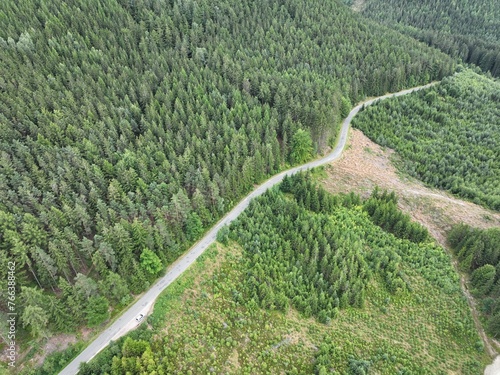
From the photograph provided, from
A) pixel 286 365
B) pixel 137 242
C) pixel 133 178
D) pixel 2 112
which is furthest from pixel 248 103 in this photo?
pixel 286 365

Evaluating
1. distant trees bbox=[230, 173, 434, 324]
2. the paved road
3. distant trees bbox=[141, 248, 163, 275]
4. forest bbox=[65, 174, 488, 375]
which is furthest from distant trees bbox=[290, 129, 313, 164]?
distant trees bbox=[141, 248, 163, 275]

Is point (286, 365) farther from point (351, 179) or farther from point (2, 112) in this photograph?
point (2, 112)

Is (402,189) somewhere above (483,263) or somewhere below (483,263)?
above

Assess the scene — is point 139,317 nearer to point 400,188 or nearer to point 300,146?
point 300,146

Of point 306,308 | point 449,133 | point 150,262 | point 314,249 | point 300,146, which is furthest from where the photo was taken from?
point 449,133

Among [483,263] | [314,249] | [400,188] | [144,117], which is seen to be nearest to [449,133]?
[400,188]

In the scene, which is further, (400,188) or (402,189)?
(400,188)

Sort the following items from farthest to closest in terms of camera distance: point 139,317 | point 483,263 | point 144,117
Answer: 1. point 144,117
2. point 483,263
3. point 139,317
